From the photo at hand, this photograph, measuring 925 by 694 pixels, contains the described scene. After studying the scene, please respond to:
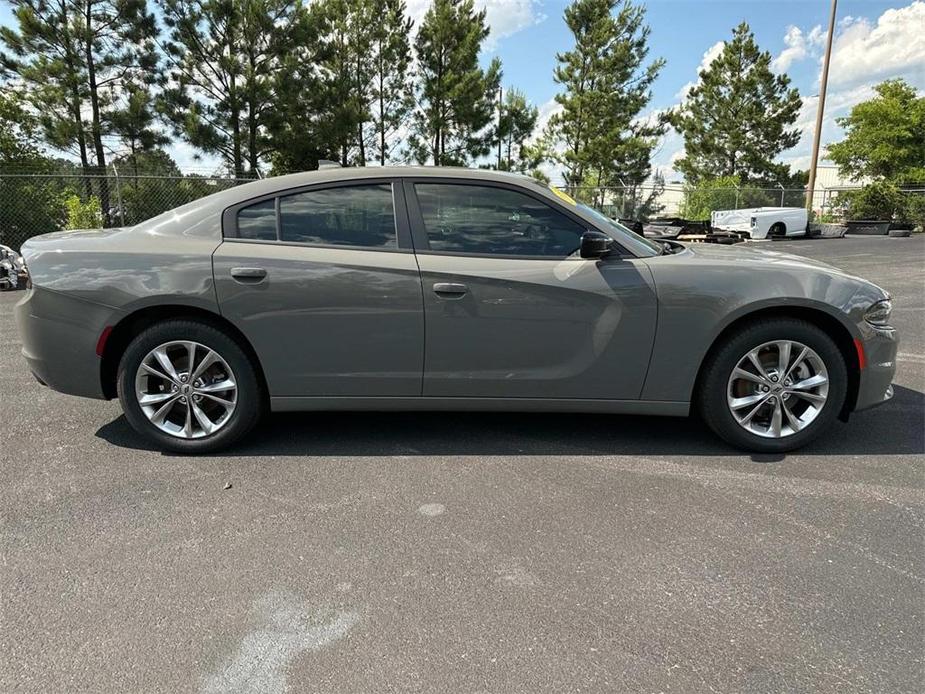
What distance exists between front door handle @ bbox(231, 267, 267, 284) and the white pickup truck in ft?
71.2

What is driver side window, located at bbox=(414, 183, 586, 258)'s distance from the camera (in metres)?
3.33

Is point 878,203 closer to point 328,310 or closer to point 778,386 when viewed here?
point 778,386

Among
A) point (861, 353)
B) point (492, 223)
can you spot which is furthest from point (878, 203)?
point (492, 223)

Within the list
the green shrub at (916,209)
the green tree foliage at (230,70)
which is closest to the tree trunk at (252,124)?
the green tree foliage at (230,70)

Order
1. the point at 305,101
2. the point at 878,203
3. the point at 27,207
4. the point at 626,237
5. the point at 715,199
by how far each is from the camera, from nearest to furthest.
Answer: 1. the point at 626,237
2. the point at 27,207
3. the point at 305,101
4. the point at 715,199
5. the point at 878,203

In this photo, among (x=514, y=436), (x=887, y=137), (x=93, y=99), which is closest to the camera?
(x=514, y=436)

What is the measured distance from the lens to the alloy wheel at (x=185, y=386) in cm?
333

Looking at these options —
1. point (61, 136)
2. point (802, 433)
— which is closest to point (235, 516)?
point (802, 433)

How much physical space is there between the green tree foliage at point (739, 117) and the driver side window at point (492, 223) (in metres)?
35.9

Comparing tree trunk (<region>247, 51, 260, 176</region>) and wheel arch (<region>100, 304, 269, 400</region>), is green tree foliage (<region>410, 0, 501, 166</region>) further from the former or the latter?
wheel arch (<region>100, 304, 269, 400</region>)

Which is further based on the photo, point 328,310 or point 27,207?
point 27,207

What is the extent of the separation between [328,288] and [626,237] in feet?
5.40

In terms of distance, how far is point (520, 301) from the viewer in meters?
3.23

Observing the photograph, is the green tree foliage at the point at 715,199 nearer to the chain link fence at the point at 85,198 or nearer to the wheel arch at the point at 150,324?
the chain link fence at the point at 85,198
